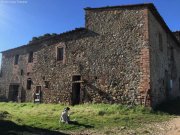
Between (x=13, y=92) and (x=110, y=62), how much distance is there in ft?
42.0

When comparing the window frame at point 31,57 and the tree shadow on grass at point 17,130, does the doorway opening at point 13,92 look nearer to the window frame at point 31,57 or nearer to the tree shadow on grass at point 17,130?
the window frame at point 31,57

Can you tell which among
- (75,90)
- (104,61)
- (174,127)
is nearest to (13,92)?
(75,90)

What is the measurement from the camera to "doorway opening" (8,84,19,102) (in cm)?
2717

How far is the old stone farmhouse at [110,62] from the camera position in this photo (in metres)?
18.0

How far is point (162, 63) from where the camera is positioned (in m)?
21.1

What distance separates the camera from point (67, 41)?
878 inches

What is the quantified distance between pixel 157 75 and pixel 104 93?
4.03 metres

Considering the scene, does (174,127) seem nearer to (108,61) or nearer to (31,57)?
(108,61)

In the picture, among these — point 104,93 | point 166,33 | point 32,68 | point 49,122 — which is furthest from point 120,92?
point 32,68

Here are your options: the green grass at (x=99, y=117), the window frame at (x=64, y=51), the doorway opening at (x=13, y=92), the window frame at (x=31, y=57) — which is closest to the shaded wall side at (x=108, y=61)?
the window frame at (x=64, y=51)

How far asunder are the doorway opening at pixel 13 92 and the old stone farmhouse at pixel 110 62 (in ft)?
6.28

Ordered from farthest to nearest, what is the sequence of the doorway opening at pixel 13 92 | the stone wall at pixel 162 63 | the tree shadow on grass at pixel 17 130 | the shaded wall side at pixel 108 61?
the doorway opening at pixel 13 92, the stone wall at pixel 162 63, the shaded wall side at pixel 108 61, the tree shadow on grass at pixel 17 130

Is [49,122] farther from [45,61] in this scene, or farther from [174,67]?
[174,67]

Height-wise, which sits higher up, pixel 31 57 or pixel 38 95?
pixel 31 57
